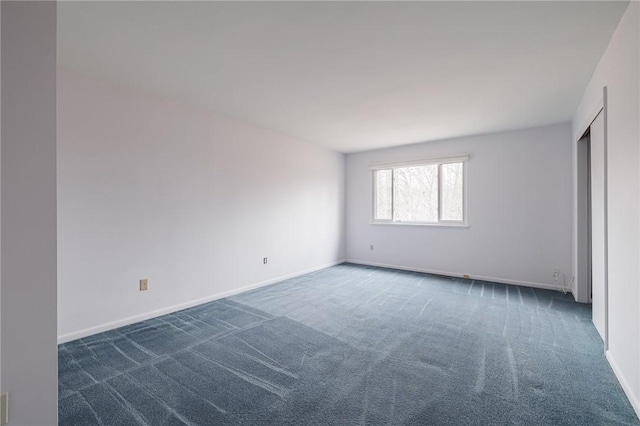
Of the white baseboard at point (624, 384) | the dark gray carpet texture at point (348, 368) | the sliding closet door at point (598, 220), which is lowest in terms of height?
the dark gray carpet texture at point (348, 368)

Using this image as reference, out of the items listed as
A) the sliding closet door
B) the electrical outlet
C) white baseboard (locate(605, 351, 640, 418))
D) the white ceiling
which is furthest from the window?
the electrical outlet

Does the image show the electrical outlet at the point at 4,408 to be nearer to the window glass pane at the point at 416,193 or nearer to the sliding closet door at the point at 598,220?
the sliding closet door at the point at 598,220

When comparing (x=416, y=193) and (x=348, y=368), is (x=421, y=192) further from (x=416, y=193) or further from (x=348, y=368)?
(x=348, y=368)

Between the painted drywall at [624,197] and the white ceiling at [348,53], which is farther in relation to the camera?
the white ceiling at [348,53]

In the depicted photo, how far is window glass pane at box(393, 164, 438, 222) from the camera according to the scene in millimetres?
5262

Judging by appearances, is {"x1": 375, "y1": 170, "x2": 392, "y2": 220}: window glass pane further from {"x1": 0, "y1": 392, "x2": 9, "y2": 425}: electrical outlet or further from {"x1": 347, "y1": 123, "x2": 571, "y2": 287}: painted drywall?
{"x1": 0, "y1": 392, "x2": 9, "y2": 425}: electrical outlet

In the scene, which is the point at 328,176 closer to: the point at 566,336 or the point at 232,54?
the point at 232,54

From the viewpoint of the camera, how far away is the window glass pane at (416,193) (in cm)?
526

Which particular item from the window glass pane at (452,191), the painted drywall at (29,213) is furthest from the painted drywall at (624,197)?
the painted drywall at (29,213)

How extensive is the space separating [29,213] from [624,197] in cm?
322

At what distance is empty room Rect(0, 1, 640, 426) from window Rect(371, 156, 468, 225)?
3.4 inches

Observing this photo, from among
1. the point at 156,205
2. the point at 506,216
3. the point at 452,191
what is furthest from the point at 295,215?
the point at 506,216

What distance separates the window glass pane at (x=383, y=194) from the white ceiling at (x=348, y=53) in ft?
7.32

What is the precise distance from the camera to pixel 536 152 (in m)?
4.27
